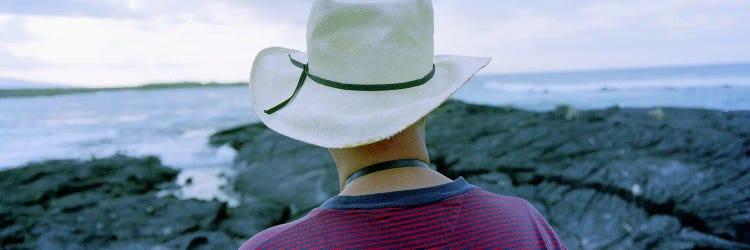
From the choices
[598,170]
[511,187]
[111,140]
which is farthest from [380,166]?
[111,140]

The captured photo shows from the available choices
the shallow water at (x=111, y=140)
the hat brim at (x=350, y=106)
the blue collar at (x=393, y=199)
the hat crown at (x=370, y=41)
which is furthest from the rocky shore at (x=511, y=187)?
the blue collar at (x=393, y=199)

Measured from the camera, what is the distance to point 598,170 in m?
8.04

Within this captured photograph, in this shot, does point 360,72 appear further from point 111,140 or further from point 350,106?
point 111,140

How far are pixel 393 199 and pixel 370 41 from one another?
0.64m

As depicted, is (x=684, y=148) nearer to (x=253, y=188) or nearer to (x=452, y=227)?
(x=253, y=188)

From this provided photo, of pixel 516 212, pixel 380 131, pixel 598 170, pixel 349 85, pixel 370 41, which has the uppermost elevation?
pixel 370 41

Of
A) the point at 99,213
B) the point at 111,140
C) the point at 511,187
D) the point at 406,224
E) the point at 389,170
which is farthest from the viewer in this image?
the point at 111,140

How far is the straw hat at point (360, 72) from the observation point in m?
1.72

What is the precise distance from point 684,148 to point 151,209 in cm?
860

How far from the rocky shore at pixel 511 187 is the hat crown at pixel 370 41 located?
519 centimetres

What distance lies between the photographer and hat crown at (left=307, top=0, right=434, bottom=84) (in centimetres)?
178

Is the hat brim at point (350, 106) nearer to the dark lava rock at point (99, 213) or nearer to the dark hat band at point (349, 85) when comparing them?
the dark hat band at point (349, 85)

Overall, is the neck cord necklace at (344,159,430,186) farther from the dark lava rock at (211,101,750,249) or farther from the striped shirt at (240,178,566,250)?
the dark lava rock at (211,101,750,249)

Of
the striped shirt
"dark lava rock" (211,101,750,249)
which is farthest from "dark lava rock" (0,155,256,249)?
the striped shirt
